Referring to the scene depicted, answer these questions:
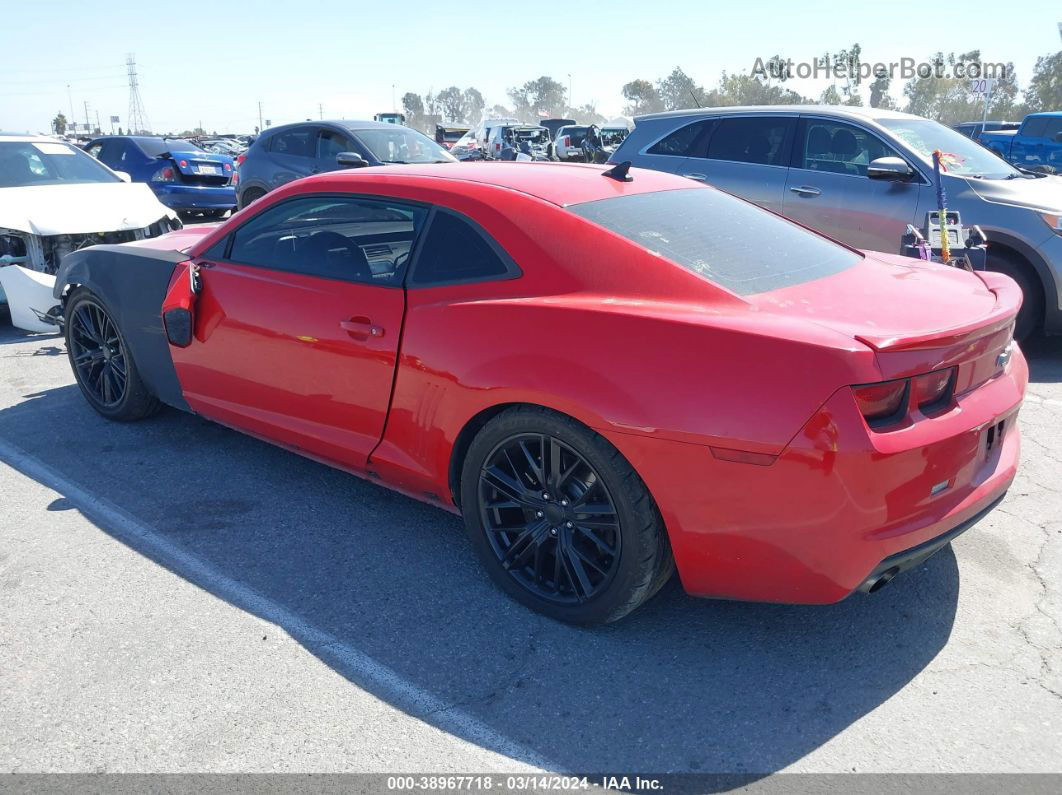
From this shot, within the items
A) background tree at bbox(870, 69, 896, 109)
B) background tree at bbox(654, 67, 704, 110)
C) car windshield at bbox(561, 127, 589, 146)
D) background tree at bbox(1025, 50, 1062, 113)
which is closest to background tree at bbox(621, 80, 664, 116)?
background tree at bbox(654, 67, 704, 110)

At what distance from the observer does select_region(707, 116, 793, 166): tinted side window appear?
729 cm

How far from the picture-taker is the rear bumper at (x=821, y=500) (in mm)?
2391

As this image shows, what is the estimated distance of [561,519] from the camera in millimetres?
2963

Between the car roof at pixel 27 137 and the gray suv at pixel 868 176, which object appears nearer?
the gray suv at pixel 868 176

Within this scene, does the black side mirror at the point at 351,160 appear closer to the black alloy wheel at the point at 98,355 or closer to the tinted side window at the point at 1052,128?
the black alloy wheel at the point at 98,355

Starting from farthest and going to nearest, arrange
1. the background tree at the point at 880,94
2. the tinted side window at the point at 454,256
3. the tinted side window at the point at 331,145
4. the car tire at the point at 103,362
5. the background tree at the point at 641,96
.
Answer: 1. the background tree at the point at 641,96
2. the background tree at the point at 880,94
3. the tinted side window at the point at 331,145
4. the car tire at the point at 103,362
5. the tinted side window at the point at 454,256

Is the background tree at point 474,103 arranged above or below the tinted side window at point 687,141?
above

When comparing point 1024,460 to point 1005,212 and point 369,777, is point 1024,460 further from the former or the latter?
point 369,777

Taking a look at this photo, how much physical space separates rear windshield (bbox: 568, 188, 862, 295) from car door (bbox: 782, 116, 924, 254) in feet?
10.8

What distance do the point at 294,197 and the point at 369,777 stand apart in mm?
2569

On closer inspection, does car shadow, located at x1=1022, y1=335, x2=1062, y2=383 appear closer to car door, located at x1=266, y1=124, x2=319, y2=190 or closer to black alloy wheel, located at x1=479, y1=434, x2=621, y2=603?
black alloy wheel, located at x1=479, y1=434, x2=621, y2=603

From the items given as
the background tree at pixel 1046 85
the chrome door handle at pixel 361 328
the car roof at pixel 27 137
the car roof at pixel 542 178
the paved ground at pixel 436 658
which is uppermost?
the background tree at pixel 1046 85

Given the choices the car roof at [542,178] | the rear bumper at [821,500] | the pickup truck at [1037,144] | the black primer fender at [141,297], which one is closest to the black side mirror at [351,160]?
the black primer fender at [141,297]

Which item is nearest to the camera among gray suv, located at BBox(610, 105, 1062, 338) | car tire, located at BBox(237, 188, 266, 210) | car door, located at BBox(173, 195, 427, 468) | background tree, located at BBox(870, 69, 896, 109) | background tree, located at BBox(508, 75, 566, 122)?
car door, located at BBox(173, 195, 427, 468)
